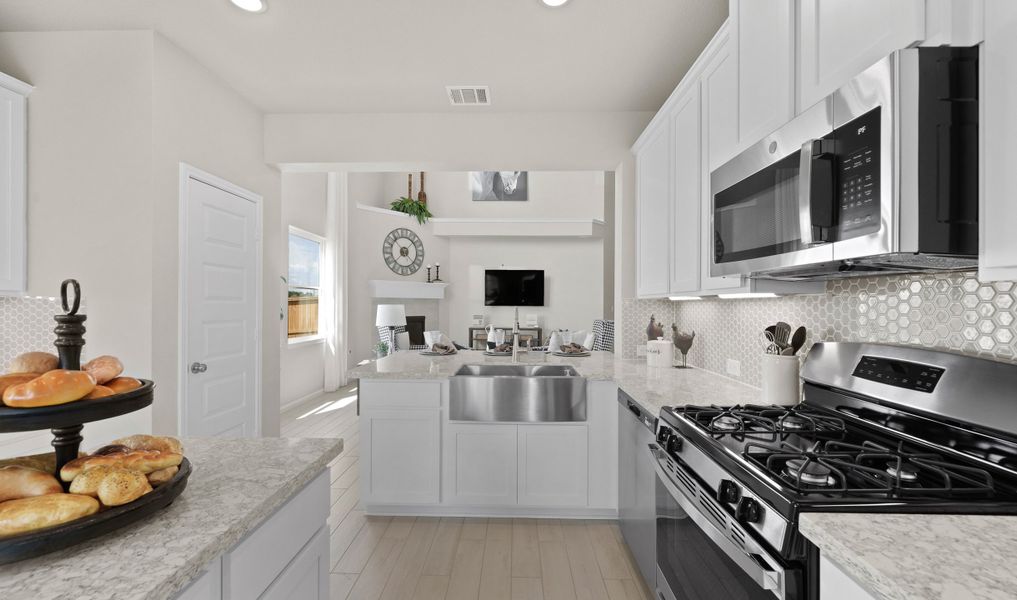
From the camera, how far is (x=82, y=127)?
238 cm

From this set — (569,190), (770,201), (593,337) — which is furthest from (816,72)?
(569,190)

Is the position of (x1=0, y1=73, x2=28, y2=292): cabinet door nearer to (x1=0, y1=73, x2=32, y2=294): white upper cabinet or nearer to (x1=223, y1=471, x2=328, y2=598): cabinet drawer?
(x1=0, y1=73, x2=32, y2=294): white upper cabinet

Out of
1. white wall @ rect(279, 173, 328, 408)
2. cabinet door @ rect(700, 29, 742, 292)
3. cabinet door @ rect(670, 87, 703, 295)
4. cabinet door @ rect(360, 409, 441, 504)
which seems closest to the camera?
cabinet door @ rect(700, 29, 742, 292)

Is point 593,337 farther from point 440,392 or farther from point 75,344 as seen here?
point 75,344

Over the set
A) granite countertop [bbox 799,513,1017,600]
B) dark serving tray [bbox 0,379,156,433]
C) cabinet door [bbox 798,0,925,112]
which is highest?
cabinet door [bbox 798,0,925,112]

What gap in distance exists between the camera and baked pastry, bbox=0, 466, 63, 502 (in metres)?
0.70

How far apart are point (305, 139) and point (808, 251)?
3295 millimetres

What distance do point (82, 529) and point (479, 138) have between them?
10.1 feet

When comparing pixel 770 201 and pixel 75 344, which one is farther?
pixel 770 201

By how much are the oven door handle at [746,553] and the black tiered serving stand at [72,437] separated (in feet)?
3.63

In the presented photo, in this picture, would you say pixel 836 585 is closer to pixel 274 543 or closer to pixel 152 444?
pixel 274 543

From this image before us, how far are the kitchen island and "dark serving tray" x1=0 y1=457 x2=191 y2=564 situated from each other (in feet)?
6.21

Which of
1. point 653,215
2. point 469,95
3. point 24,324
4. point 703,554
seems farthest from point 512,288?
point 703,554

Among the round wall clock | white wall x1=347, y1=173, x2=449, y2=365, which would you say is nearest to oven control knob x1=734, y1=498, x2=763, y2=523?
white wall x1=347, y1=173, x2=449, y2=365
